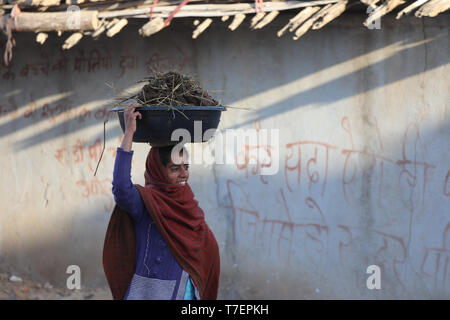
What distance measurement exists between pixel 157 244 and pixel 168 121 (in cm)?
69

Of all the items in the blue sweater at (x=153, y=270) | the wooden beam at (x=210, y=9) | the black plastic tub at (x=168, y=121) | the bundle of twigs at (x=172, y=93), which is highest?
the wooden beam at (x=210, y=9)

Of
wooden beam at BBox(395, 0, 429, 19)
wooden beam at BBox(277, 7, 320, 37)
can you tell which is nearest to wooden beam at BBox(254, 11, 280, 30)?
wooden beam at BBox(277, 7, 320, 37)

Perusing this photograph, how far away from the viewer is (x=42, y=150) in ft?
21.9

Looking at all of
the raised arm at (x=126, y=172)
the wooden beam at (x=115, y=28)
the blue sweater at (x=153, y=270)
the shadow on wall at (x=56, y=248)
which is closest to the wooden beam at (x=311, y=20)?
the wooden beam at (x=115, y=28)

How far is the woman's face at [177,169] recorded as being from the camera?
3.02m

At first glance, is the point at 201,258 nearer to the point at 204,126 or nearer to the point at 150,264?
the point at 150,264

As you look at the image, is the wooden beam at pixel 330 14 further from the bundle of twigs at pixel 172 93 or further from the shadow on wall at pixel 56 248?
the shadow on wall at pixel 56 248

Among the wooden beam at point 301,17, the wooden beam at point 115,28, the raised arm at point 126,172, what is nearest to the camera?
the raised arm at point 126,172

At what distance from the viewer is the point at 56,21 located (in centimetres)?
551

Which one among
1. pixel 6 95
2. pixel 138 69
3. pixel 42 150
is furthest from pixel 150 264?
pixel 6 95

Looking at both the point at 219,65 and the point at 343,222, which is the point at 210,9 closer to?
the point at 219,65

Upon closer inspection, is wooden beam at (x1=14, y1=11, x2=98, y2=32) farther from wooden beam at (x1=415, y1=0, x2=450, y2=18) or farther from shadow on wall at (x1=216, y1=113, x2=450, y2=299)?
wooden beam at (x1=415, y1=0, x2=450, y2=18)

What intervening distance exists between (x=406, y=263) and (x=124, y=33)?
152 inches

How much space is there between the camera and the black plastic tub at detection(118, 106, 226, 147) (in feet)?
9.40
